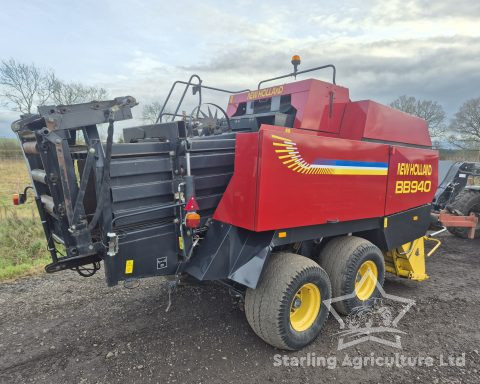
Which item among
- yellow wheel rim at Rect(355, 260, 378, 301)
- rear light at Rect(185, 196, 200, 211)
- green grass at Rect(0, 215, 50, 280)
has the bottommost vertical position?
green grass at Rect(0, 215, 50, 280)

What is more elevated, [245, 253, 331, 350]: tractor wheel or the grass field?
[245, 253, 331, 350]: tractor wheel

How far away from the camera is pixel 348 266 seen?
→ 3.51m

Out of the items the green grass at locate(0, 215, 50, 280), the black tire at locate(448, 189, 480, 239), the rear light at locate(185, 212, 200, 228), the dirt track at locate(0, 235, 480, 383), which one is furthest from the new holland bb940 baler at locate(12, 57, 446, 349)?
the black tire at locate(448, 189, 480, 239)

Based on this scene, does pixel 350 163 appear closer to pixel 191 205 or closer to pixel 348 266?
pixel 348 266

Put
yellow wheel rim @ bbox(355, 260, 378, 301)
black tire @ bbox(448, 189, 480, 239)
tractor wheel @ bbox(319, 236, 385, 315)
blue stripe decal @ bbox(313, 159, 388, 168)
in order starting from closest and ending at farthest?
blue stripe decal @ bbox(313, 159, 388, 168) → tractor wheel @ bbox(319, 236, 385, 315) → yellow wheel rim @ bbox(355, 260, 378, 301) → black tire @ bbox(448, 189, 480, 239)

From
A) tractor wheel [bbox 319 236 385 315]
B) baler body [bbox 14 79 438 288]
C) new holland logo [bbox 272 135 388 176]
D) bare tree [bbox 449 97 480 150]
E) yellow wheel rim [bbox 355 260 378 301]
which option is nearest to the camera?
baler body [bbox 14 79 438 288]

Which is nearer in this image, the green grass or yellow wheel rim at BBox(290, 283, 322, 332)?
yellow wheel rim at BBox(290, 283, 322, 332)

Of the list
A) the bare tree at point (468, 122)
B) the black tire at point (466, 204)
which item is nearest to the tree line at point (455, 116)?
the bare tree at point (468, 122)

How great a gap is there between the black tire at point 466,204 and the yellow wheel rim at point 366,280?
3763 millimetres

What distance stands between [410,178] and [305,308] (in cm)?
210

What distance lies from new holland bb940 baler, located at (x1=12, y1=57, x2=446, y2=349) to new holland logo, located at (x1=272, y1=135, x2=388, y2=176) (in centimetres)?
1

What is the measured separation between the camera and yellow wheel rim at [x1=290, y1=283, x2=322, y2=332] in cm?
317

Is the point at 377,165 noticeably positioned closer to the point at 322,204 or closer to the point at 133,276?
the point at 322,204

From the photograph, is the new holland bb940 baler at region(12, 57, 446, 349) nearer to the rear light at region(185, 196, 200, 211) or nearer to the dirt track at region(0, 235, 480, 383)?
the rear light at region(185, 196, 200, 211)
